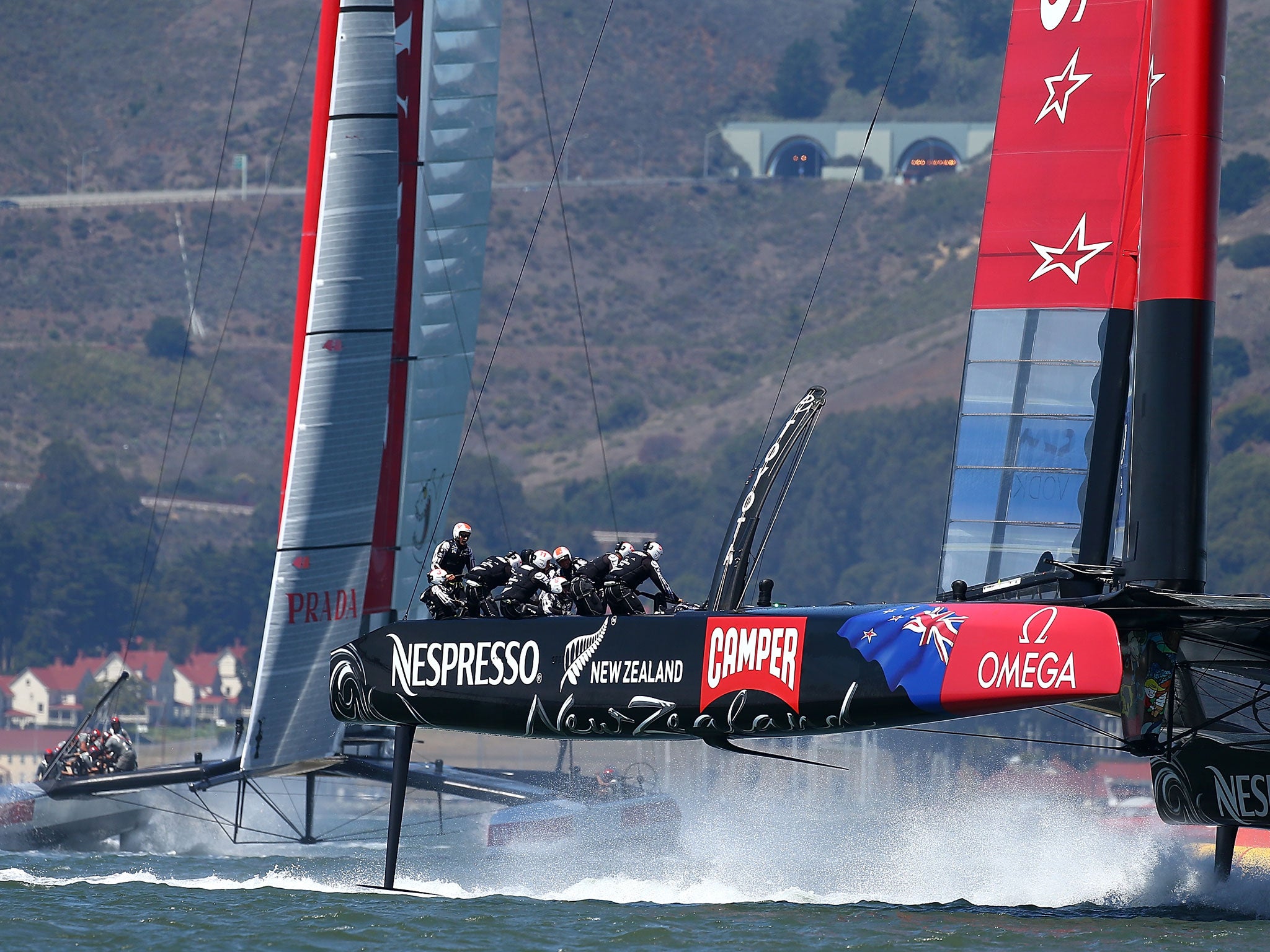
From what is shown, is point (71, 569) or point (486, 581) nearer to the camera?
point (486, 581)

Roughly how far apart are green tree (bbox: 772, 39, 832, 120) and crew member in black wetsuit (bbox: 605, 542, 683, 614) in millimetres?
143158

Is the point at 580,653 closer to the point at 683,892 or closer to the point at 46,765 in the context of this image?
the point at 683,892

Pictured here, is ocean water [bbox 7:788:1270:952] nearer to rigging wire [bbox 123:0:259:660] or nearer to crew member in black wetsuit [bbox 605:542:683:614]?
crew member in black wetsuit [bbox 605:542:683:614]

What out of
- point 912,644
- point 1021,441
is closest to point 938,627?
point 912,644

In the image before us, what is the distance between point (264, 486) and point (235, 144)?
4436cm

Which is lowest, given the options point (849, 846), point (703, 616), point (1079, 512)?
point (849, 846)

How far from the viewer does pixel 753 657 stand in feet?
35.7

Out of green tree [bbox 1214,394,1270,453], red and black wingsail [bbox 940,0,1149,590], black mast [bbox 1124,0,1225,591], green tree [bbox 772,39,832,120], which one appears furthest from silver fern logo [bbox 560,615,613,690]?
green tree [bbox 772,39,832,120]

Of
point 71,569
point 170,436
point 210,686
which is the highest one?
point 170,436

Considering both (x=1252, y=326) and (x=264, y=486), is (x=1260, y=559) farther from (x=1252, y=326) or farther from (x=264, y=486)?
(x=264, y=486)

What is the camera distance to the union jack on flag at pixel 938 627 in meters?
10.2

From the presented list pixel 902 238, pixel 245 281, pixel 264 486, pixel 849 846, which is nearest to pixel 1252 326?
pixel 902 238

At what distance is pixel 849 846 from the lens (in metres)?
17.5

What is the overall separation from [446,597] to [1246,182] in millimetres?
107319
